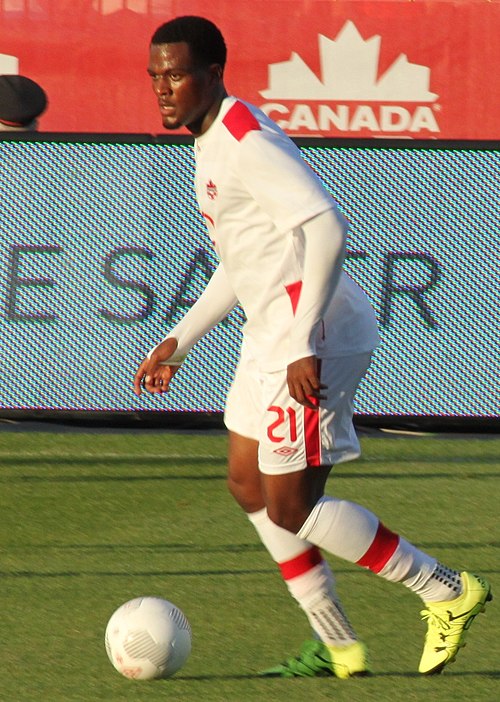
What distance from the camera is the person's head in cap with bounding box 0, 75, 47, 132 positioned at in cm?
945

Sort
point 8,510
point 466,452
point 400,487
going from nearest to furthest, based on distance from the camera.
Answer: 1. point 8,510
2. point 400,487
3. point 466,452

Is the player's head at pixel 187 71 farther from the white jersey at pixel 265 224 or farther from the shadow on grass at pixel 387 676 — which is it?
the shadow on grass at pixel 387 676

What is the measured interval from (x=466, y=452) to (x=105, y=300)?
2.35m

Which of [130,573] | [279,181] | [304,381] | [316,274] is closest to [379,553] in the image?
[304,381]

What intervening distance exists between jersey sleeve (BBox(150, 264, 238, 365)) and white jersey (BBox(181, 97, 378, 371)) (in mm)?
234

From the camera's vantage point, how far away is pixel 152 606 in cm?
467

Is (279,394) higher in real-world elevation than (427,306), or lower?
higher

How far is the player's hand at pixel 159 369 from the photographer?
491cm

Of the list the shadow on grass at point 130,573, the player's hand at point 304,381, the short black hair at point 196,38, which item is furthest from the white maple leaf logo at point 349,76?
the player's hand at point 304,381

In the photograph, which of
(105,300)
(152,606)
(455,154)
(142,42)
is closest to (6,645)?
(152,606)

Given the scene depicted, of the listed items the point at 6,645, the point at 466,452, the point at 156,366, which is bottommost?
the point at 466,452

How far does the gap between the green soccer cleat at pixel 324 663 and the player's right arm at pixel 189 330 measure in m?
0.95

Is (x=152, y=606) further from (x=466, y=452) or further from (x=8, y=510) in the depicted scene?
(x=466, y=452)

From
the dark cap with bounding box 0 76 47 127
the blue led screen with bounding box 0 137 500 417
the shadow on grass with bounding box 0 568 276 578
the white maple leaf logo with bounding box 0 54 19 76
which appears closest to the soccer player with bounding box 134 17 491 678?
the shadow on grass with bounding box 0 568 276 578
